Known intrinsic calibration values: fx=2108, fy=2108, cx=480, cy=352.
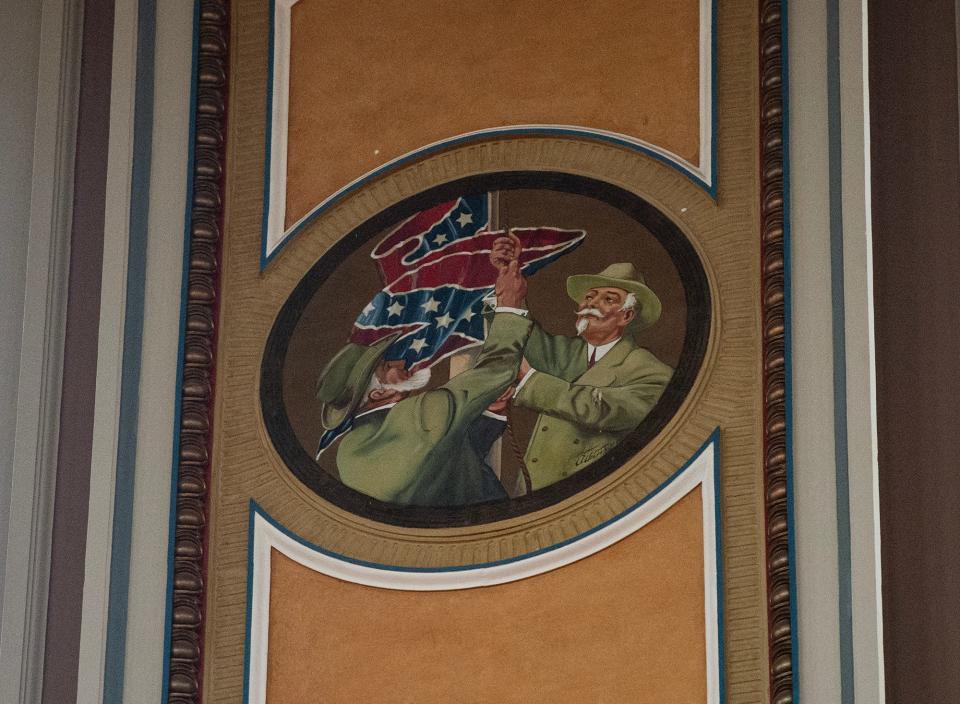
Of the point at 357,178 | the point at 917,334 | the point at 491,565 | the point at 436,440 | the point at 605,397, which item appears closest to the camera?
the point at 917,334

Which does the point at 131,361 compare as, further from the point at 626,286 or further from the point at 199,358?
the point at 626,286

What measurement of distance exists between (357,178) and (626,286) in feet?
3.41

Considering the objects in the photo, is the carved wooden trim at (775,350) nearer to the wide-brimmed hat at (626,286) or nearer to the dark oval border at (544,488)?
the dark oval border at (544,488)

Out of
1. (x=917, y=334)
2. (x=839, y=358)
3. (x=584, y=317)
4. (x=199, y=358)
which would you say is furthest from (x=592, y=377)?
(x=199, y=358)

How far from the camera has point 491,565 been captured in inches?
264

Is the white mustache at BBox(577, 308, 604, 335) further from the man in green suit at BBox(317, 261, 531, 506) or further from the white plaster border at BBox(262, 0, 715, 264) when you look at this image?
the white plaster border at BBox(262, 0, 715, 264)

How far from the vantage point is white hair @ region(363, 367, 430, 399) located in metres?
7.00

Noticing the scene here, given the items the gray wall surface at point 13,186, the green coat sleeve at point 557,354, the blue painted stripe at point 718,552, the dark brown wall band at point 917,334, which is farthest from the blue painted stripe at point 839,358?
the gray wall surface at point 13,186

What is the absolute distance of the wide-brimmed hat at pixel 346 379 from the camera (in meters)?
7.02

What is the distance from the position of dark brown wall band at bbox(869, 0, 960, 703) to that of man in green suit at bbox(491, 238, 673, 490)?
2.55 ft

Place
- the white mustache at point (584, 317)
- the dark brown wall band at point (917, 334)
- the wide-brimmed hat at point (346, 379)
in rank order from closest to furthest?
the dark brown wall band at point (917, 334), the white mustache at point (584, 317), the wide-brimmed hat at point (346, 379)

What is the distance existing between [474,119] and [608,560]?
1619mm

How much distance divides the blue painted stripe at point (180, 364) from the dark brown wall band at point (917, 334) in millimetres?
2291

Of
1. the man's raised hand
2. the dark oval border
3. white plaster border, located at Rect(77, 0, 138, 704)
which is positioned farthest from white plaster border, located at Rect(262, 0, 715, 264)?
white plaster border, located at Rect(77, 0, 138, 704)
